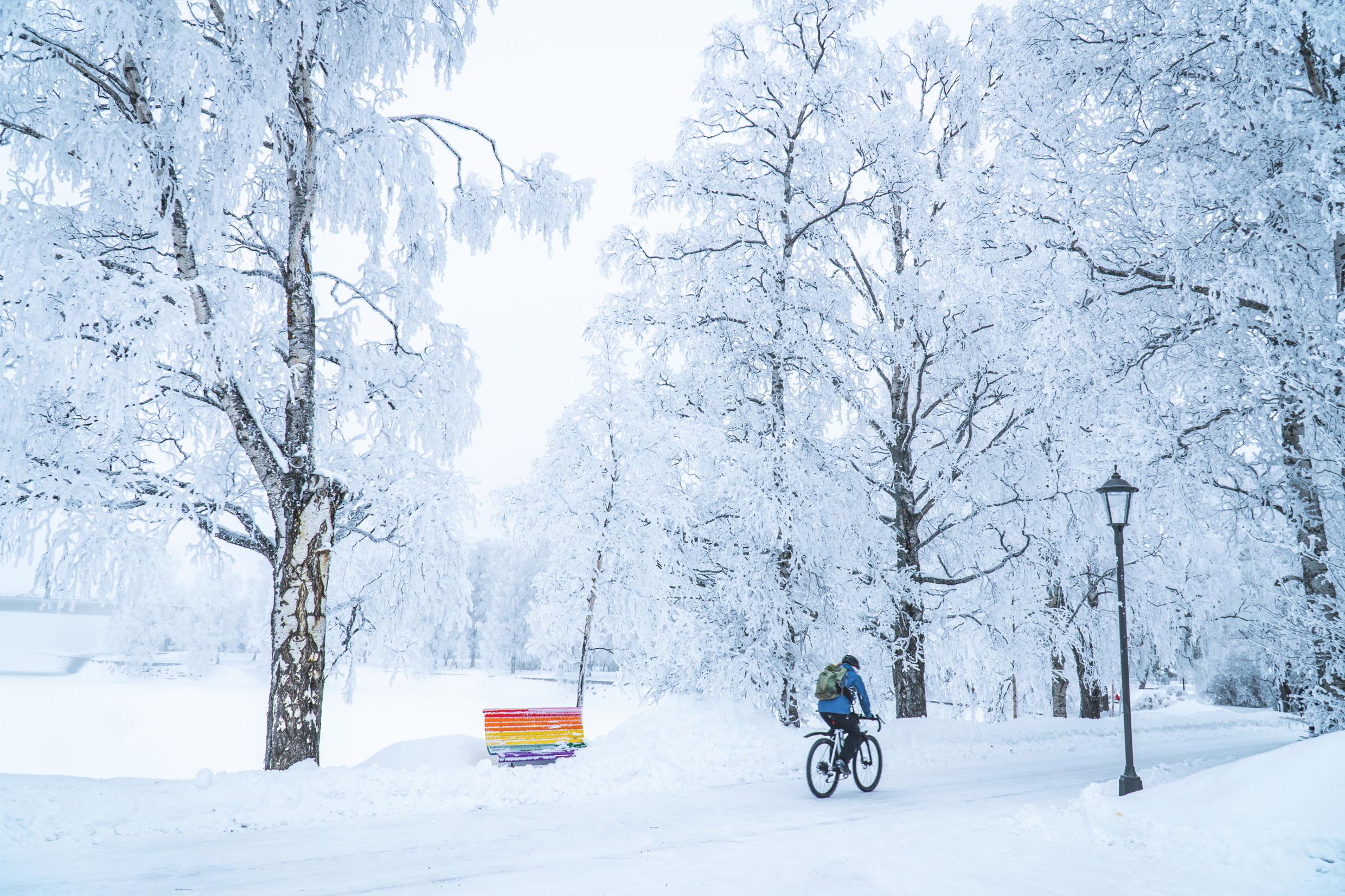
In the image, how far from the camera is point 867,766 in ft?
32.2

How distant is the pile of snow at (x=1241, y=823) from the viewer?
5648mm

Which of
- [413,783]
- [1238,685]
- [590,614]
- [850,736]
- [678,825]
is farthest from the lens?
[1238,685]

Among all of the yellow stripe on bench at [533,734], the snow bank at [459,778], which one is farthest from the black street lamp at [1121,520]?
the yellow stripe on bench at [533,734]

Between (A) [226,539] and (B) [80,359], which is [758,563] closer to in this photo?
(A) [226,539]

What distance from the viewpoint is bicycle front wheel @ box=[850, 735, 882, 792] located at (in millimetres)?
9695

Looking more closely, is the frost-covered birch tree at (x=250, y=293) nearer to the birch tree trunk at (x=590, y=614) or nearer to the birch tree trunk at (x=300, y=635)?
the birch tree trunk at (x=300, y=635)

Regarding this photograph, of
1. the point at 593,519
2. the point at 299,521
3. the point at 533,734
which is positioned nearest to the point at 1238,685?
the point at 593,519

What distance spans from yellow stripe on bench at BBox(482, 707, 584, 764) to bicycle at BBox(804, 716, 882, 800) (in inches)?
162

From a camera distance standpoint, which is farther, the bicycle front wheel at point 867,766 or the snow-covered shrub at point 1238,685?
the snow-covered shrub at point 1238,685

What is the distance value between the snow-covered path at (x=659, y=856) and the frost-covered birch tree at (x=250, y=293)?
257 centimetres

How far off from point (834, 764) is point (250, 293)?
842 centimetres

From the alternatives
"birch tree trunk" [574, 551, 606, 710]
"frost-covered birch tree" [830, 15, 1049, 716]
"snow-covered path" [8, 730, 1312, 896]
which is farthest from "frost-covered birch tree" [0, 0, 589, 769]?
"frost-covered birch tree" [830, 15, 1049, 716]

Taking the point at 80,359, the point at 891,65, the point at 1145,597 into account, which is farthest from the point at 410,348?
the point at 1145,597

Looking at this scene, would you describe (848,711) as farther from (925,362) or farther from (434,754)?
(925,362)
